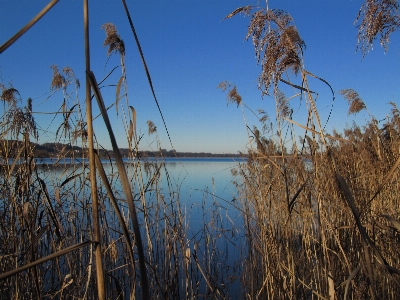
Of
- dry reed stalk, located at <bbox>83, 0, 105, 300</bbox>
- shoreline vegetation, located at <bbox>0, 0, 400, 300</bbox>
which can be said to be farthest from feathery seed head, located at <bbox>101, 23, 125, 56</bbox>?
dry reed stalk, located at <bbox>83, 0, 105, 300</bbox>

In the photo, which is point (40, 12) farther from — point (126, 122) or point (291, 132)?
point (126, 122)

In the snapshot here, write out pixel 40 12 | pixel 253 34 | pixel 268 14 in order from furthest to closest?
pixel 253 34, pixel 268 14, pixel 40 12

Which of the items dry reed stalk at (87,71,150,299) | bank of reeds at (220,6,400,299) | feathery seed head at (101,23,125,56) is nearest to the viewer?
dry reed stalk at (87,71,150,299)

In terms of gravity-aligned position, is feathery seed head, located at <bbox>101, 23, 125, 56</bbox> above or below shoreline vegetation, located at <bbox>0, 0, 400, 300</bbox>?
above

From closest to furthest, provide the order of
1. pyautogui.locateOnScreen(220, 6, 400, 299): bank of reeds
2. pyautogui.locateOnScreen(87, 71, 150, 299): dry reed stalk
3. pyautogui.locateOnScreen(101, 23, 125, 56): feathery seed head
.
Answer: pyautogui.locateOnScreen(87, 71, 150, 299): dry reed stalk, pyautogui.locateOnScreen(220, 6, 400, 299): bank of reeds, pyautogui.locateOnScreen(101, 23, 125, 56): feathery seed head

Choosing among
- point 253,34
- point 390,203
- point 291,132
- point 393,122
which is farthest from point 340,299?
point 393,122

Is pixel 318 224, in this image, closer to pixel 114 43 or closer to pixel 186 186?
pixel 114 43

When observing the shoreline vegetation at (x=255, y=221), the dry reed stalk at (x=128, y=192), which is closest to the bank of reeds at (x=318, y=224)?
the shoreline vegetation at (x=255, y=221)

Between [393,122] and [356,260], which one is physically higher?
[393,122]

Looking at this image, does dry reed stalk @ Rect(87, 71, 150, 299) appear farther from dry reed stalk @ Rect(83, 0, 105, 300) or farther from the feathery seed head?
the feathery seed head

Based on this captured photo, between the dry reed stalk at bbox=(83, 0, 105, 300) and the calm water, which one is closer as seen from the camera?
the dry reed stalk at bbox=(83, 0, 105, 300)

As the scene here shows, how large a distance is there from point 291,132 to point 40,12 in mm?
1621

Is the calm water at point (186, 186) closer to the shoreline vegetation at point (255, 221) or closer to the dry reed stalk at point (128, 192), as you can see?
the shoreline vegetation at point (255, 221)

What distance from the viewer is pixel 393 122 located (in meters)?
3.78
